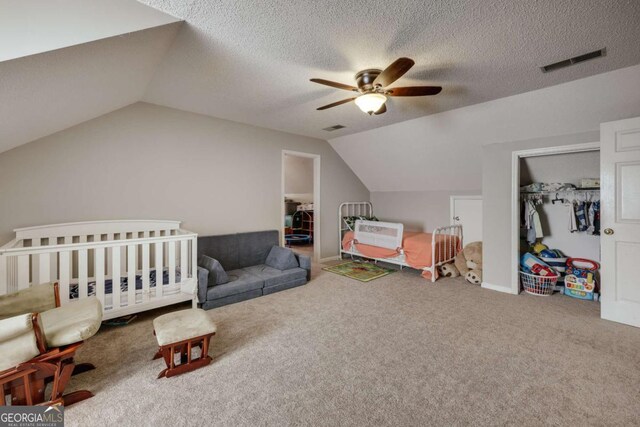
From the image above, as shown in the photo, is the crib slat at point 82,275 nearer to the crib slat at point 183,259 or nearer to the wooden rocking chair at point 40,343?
the wooden rocking chair at point 40,343

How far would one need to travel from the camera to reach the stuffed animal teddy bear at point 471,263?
12.5 ft

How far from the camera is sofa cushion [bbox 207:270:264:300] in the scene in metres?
2.96

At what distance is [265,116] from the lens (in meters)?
3.76

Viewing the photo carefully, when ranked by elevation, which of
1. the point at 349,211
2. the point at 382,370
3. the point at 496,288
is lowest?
the point at 382,370

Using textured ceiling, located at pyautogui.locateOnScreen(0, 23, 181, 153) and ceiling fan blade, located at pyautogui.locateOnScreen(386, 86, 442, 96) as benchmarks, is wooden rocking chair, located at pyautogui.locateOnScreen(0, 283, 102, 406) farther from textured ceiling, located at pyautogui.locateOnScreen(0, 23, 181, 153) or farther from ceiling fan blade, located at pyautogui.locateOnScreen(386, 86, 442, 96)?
ceiling fan blade, located at pyautogui.locateOnScreen(386, 86, 442, 96)

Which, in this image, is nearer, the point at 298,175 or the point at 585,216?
the point at 585,216

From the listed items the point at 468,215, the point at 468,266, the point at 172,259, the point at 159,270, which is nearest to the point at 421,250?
the point at 468,266

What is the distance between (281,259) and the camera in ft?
12.6

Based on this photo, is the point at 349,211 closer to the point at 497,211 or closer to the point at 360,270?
the point at 360,270

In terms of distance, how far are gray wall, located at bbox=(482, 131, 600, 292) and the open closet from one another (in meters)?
0.30

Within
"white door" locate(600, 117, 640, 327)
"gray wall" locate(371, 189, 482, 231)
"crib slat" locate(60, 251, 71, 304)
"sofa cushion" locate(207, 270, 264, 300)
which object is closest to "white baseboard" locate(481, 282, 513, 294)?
"white door" locate(600, 117, 640, 327)

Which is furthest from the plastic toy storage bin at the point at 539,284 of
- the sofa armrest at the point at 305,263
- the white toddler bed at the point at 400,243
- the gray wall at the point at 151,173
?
the gray wall at the point at 151,173

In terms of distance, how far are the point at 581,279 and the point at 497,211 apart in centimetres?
123

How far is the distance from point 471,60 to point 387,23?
0.97 meters
